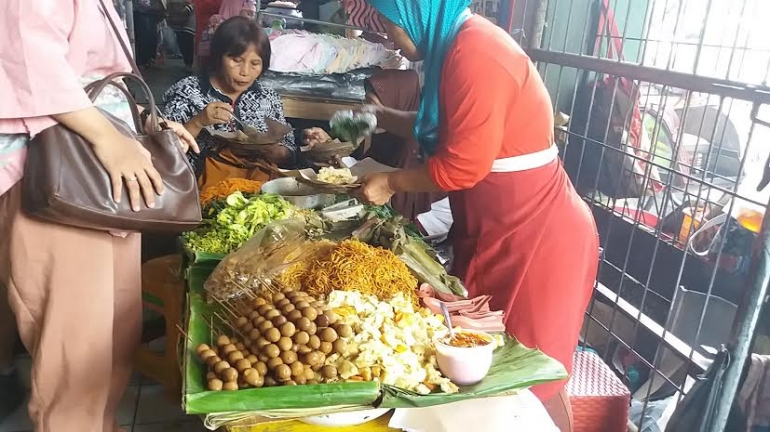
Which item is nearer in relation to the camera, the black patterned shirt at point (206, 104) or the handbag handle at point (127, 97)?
the handbag handle at point (127, 97)

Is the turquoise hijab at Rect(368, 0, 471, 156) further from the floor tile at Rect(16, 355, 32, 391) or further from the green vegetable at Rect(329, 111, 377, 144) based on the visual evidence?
the floor tile at Rect(16, 355, 32, 391)

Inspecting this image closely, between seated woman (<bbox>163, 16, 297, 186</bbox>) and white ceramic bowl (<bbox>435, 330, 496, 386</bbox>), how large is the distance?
1851 mm

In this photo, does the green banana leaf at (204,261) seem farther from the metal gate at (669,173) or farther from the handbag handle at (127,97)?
the metal gate at (669,173)

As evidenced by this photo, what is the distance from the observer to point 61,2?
1395mm

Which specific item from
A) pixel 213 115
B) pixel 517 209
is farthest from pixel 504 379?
pixel 213 115

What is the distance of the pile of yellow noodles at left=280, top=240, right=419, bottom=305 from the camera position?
167 cm

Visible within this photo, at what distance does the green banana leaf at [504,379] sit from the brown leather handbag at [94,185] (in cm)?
75

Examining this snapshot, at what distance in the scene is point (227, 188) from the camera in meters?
2.62

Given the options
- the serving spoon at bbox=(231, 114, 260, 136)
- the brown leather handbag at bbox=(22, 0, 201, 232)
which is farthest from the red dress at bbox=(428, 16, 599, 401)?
the serving spoon at bbox=(231, 114, 260, 136)

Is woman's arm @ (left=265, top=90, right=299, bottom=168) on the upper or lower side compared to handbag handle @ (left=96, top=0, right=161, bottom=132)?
lower

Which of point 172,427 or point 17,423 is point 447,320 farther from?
point 17,423

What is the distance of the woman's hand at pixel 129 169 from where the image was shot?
1481 mm

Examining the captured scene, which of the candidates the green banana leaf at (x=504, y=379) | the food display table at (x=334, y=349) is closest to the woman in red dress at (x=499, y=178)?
the food display table at (x=334, y=349)

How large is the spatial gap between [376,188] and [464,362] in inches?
34.2
